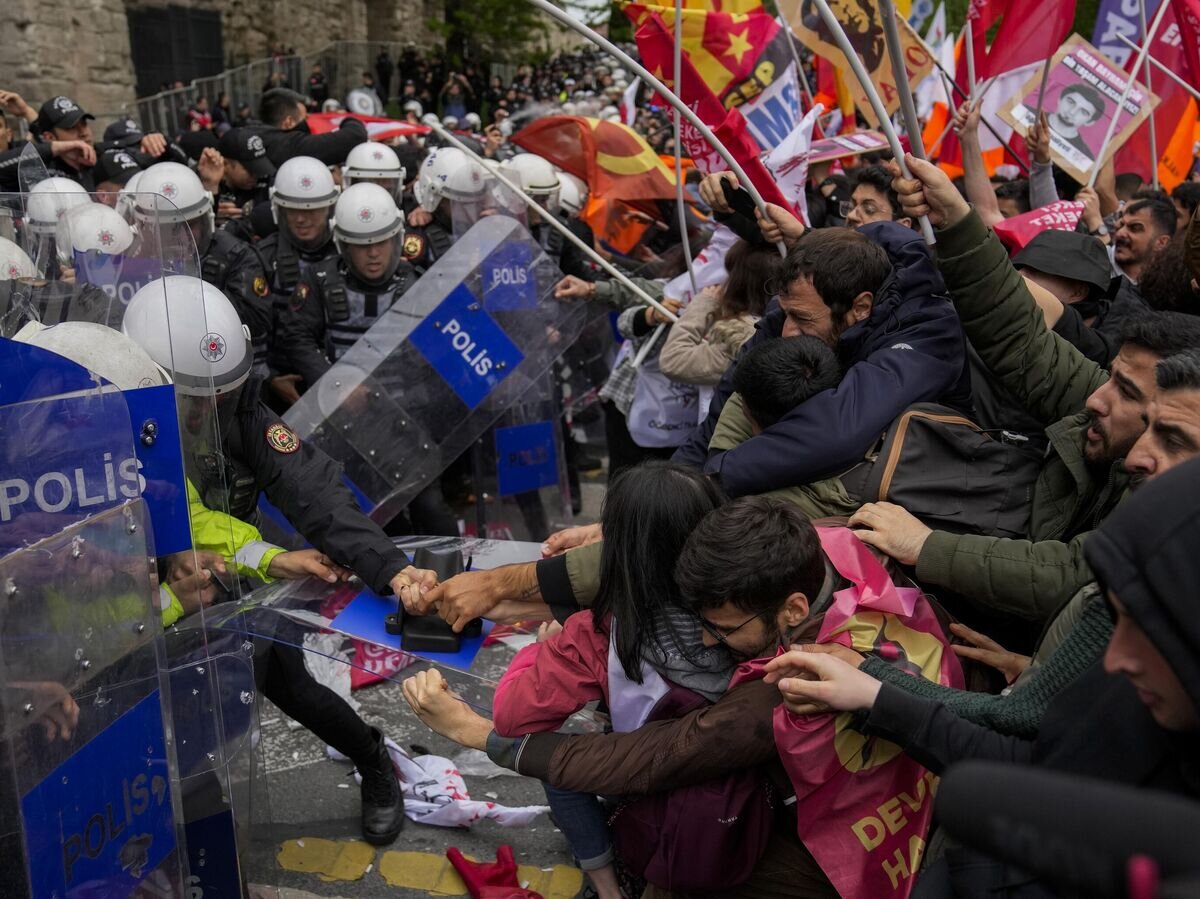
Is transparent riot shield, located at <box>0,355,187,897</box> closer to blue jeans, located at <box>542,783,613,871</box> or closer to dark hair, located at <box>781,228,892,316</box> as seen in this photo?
blue jeans, located at <box>542,783,613,871</box>

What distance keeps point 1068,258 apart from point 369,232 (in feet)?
9.92

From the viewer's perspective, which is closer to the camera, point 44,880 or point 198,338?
point 44,880

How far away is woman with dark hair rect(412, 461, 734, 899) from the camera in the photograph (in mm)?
2283

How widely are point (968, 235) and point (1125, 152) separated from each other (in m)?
5.56

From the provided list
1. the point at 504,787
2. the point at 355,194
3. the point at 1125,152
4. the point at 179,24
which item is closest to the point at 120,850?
the point at 504,787

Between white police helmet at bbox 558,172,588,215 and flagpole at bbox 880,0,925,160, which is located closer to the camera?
flagpole at bbox 880,0,925,160

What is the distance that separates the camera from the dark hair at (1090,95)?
6.04 metres

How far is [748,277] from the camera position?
4090 mm

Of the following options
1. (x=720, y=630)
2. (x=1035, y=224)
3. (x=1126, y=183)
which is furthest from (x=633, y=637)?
(x=1126, y=183)

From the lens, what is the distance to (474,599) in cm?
277

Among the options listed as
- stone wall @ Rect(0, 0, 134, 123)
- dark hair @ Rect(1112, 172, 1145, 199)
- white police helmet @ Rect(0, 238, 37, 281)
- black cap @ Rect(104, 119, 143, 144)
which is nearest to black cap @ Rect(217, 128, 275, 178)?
black cap @ Rect(104, 119, 143, 144)

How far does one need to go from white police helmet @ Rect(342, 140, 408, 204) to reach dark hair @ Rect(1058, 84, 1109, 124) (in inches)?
150

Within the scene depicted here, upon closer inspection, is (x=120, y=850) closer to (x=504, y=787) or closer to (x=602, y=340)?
(x=504, y=787)

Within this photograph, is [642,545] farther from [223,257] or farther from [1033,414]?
[223,257]
